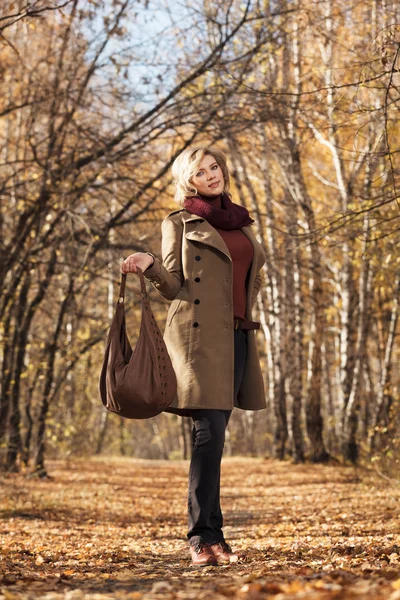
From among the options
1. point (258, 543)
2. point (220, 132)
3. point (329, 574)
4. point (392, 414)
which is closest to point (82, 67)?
point (220, 132)

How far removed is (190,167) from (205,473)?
1.70m

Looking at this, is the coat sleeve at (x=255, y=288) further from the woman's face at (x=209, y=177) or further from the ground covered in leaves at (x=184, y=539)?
the ground covered in leaves at (x=184, y=539)

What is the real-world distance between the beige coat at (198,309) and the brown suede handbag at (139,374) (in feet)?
0.42

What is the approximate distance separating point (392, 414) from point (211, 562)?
7202 millimetres

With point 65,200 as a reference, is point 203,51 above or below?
above

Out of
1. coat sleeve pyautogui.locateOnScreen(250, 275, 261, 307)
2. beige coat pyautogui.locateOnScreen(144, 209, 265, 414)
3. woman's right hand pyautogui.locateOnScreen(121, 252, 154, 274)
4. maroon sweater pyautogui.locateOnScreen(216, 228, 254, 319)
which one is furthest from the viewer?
coat sleeve pyautogui.locateOnScreen(250, 275, 261, 307)

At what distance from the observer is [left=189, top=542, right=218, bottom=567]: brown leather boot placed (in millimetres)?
4254

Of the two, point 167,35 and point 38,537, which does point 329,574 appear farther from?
point 167,35

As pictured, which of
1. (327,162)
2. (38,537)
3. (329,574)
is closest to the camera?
(329,574)

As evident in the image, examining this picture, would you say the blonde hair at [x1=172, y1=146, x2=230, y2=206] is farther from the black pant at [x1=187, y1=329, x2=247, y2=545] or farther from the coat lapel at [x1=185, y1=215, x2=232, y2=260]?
the black pant at [x1=187, y1=329, x2=247, y2=545]

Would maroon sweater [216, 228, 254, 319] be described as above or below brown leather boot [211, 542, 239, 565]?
above

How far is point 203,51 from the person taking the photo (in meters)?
9.85

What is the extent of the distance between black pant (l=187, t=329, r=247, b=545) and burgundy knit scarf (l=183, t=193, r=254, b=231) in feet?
3.46

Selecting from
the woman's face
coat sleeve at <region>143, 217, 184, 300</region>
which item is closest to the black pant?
coat sleeve at <region>143, 217, 184, 300</region>
